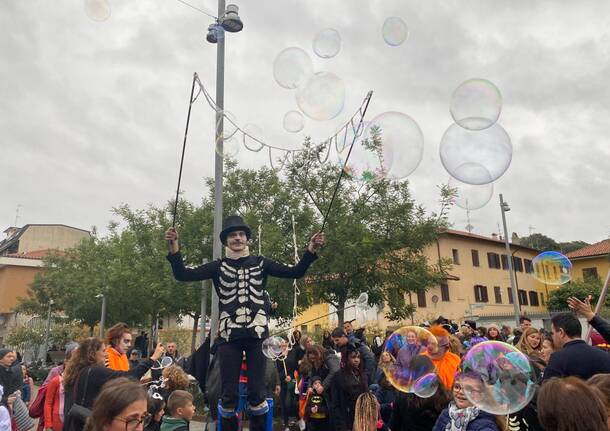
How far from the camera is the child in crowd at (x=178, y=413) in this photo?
508 centimetres

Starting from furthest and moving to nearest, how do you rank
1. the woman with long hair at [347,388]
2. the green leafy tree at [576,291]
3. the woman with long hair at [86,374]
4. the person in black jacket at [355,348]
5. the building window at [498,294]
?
the building window at [498,294] → the green leafy tree at [576,291] → the person in black jacket at [355,348] → the woman with long hair at [347,388] → the woman with long hair at [86,374]

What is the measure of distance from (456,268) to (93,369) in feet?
140

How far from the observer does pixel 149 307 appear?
87.5ft

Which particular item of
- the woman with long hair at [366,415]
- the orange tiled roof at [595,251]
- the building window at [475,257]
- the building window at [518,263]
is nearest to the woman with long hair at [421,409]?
the woman with long hair at [366,415]

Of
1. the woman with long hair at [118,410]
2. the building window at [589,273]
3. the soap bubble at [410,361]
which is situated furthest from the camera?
the building window at [589,273]

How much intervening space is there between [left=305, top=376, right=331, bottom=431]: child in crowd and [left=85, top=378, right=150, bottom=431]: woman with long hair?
19.6ft

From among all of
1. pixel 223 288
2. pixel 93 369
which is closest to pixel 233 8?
pixel 223 288

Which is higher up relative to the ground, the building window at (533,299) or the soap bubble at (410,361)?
the building window at (533,299)

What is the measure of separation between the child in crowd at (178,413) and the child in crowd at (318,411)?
12.7 feet

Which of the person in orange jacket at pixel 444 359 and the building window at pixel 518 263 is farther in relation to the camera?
the building window at pixel 518 263

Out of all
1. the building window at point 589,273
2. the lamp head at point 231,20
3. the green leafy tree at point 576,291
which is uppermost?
the lamp head at point 231,20

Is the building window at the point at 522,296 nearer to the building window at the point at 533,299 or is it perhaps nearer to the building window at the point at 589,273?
the building window at the point at 533,299

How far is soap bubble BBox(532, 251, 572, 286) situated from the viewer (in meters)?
8.29

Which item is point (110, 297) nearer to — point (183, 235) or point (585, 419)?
point (183, 235)
